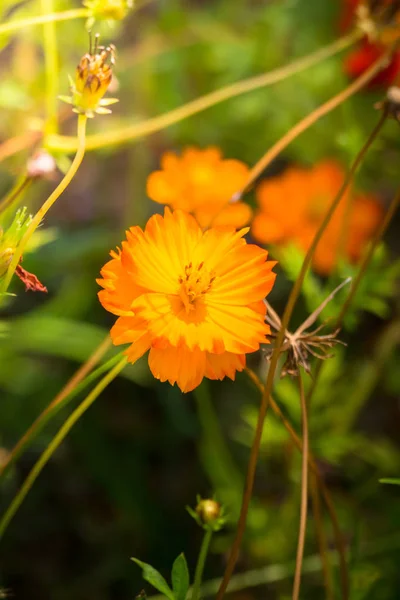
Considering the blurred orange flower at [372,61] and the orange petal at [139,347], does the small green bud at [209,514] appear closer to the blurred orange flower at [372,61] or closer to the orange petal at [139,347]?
the orange petal at [139,347]

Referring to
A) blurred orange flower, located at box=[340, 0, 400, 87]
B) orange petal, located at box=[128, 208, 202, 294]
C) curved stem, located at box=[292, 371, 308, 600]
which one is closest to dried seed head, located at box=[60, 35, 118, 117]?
orange petal, located at box=[128, 208, 202, 294]

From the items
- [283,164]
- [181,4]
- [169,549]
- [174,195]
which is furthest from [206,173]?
[181,4]

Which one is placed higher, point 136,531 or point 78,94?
point 78,94

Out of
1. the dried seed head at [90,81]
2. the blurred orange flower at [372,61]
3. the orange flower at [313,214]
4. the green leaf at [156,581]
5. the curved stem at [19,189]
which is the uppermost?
the blurred orange flower at [372,61]

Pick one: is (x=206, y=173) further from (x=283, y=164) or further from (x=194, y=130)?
(x=283, y=164)

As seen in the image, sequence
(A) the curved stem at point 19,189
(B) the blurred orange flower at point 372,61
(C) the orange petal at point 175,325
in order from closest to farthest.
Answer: (C) the orange petal at point 175,325, (A) the curved stem at point 19,189, (B) the blurred orange flower at point 372,61

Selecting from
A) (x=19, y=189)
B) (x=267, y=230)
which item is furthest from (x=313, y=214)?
(x=19, y=189)

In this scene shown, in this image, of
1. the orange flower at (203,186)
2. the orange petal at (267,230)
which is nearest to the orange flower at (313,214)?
the orange petal at (267,230)
